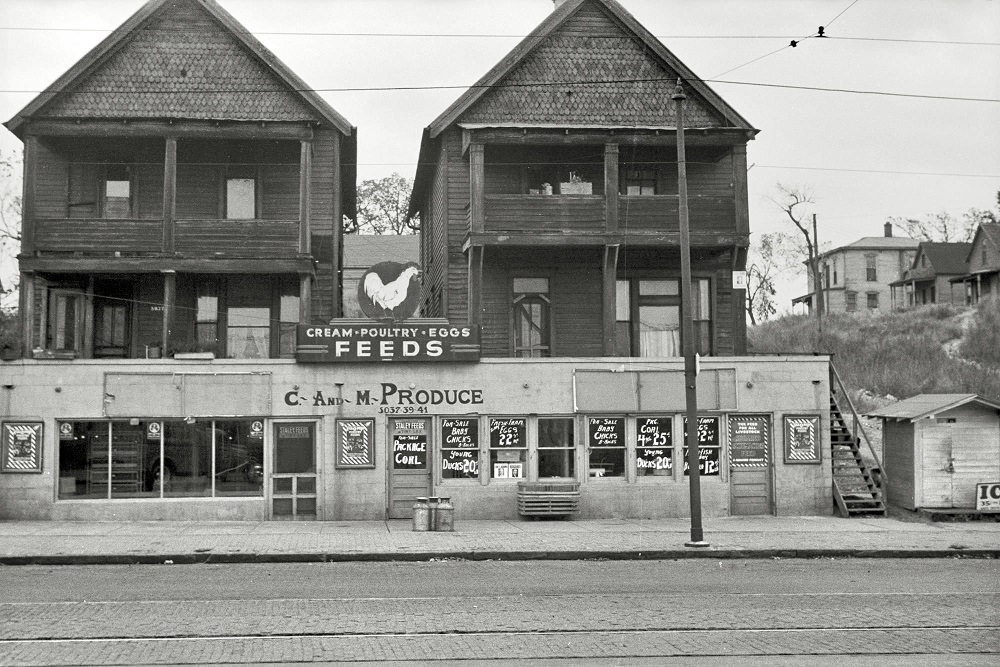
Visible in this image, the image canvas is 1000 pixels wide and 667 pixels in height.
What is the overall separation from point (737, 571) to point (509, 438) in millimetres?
8537

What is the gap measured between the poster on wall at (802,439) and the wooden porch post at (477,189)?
8.34 meters

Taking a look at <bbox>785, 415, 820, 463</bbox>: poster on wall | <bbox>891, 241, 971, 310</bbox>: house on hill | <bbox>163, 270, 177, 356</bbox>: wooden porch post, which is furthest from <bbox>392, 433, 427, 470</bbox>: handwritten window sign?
<bbox>891, 241, 971, 310</bbox>: house on hill

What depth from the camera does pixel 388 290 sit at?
23.2 m

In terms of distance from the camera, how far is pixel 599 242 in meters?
25.5

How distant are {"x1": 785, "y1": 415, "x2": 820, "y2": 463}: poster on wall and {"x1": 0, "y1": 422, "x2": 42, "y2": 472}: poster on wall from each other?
625 inches

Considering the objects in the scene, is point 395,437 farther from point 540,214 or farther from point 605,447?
point 540,214

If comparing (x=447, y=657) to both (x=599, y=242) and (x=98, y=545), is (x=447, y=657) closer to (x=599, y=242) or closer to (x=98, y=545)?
(x=98, y=545)

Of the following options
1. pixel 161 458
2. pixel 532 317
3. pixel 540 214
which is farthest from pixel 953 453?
pixel 161 458

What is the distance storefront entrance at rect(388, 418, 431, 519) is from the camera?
74.9 ft

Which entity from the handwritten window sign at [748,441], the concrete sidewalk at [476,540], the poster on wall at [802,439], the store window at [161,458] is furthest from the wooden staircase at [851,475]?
the store window at [161,458]

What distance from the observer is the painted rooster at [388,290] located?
75.8ft

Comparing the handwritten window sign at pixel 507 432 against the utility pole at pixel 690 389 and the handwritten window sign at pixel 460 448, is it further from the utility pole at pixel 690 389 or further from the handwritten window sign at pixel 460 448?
the utility pole at pixel 690 389

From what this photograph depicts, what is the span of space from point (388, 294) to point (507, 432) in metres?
3.95

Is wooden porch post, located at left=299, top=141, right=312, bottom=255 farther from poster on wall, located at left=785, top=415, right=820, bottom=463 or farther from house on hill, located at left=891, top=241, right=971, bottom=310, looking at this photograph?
house on hill, located at left=891, top=241, right=971, bottom=310
